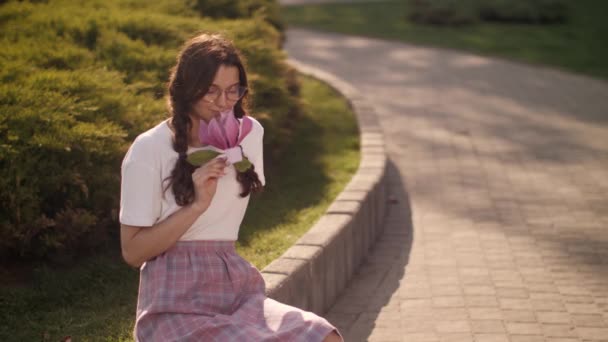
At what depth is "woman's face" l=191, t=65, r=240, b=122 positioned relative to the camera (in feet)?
10.4

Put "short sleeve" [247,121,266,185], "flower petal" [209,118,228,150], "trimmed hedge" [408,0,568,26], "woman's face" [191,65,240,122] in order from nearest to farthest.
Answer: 1. "flower petal" [209,118,228,150]
2. "woman's face" [191,65,240,122]
3. "short sleeve" [247,121,266,185]
4. "trimmed hedge" [408,0,568,26]

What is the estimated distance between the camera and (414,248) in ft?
20.2

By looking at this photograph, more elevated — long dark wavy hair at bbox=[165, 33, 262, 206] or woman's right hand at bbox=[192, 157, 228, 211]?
long dark wavy hair at bbox=[165, 33, 262, 206]

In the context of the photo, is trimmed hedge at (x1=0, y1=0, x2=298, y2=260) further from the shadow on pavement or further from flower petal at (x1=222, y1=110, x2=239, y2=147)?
flower petal at (x1=222, y1=110, x2=239, y2=147)

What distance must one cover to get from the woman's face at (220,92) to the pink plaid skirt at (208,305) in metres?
0.50

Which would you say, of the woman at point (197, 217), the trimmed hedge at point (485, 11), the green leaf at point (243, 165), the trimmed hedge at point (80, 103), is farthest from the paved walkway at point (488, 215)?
the trimmed hedge at point (485, 11)

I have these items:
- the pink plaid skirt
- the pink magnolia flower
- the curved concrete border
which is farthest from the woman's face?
the curved concrete border

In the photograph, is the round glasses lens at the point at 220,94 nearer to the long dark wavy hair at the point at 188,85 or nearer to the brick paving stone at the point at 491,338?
the long dark wavy hair at the point at 188,85

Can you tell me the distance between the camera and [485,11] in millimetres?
18797

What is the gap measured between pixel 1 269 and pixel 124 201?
6.64 ft

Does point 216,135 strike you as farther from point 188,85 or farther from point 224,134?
point 188,85

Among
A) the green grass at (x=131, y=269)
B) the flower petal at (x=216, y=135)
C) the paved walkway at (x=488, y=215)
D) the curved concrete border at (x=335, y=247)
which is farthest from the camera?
the paved walkway at (x=488, y=215)

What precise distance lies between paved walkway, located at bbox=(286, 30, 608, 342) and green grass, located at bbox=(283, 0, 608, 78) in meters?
1.84

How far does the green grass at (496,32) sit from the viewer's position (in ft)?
48.7
